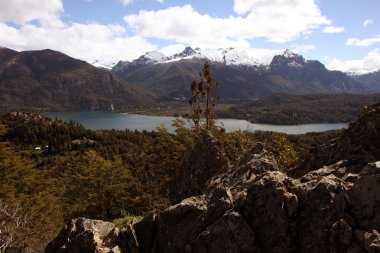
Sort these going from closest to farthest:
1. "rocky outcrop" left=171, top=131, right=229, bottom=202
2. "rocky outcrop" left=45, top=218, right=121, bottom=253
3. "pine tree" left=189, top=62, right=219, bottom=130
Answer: "rocky outcrop" left=45, top=218, right=121, bottom=253 < "rocky outcrop" left=171, top=131, right=229, bottom=202 < "pine tree" left=189, top=62, right=219, bottom=130

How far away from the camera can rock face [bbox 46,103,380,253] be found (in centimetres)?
1255

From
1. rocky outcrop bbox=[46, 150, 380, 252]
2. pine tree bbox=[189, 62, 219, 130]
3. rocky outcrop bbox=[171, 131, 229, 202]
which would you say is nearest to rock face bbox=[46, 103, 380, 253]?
rocky outcrop bbox=[46, 150, 380, 252]

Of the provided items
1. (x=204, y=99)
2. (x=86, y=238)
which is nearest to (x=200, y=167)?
(x=86, y=238)

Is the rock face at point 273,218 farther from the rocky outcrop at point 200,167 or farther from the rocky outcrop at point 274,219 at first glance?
the rocky outcrop at point 200,167

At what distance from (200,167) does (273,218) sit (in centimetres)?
1360

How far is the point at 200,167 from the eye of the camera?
2698 centimetres

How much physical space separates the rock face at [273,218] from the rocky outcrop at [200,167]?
8615mm

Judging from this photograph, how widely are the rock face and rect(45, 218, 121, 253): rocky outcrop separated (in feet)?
0.14

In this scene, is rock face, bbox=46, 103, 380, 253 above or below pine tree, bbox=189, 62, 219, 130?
below

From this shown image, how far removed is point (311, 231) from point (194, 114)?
37.1 meters

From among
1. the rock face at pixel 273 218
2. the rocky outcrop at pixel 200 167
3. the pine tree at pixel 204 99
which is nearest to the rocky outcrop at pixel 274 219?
the rock face at pixel 273 218

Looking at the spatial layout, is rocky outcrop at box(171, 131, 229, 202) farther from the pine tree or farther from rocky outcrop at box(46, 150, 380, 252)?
the pine tree

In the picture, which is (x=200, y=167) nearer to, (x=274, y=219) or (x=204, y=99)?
(x=274, y=219)

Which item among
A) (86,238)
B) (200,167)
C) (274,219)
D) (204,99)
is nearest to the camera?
(274,219)
